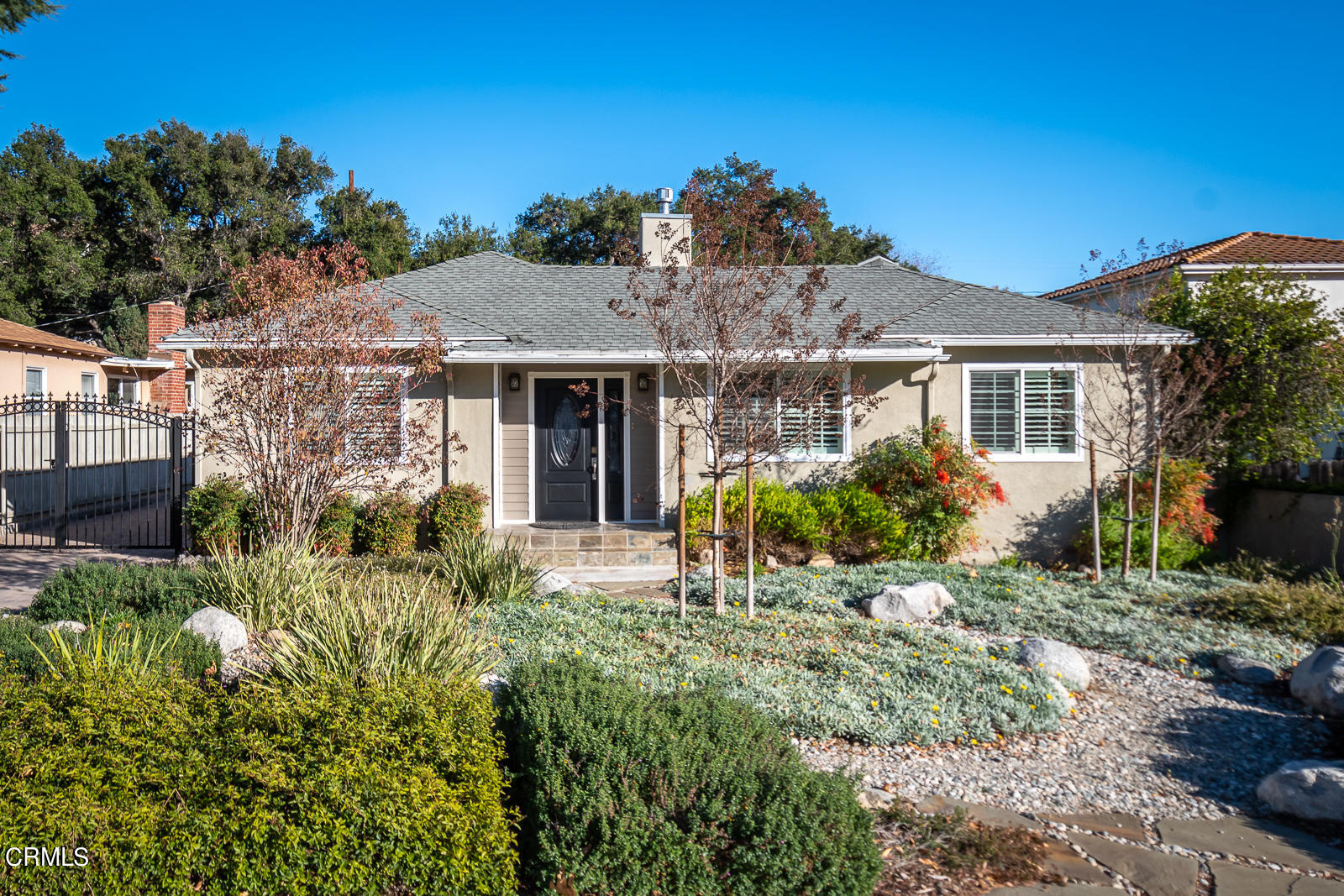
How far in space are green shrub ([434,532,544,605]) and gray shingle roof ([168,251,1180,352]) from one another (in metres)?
3.92

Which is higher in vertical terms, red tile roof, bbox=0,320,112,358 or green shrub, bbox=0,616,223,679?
red tile roof, bbox=0,320,112,358

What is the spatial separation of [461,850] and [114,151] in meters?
34.6

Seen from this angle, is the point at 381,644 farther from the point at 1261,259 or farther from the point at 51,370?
the point at 1261,259

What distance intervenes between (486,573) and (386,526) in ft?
11.6

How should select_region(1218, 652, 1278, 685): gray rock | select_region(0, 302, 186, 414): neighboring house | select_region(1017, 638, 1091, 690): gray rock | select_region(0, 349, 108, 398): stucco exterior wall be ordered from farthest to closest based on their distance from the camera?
1. select_region(0, 349, 108, 398): stucco exterior wall
2. select_region(0, 302, 186, 414): neighboring house
3. select_region(1218, 652, 1278, 685): gray rock
4. select_region(1017, 638, 1091, 690): gray rock

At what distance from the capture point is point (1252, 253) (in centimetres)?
1948

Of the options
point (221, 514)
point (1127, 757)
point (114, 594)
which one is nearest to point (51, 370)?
point (221, 514)

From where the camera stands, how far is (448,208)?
112 feet

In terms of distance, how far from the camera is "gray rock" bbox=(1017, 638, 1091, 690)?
6266mm

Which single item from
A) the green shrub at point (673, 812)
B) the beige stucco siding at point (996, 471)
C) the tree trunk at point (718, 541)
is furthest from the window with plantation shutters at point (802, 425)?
the green shrub at point (673, 812)

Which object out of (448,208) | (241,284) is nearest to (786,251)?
(241,284)

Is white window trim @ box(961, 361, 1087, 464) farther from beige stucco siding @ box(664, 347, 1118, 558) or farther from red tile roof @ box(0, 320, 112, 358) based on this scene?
red tile roof @ box(0, 320, 112, 358)

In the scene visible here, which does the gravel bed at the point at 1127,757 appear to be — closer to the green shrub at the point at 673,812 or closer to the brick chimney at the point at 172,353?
the green shrub at the point at 673,812

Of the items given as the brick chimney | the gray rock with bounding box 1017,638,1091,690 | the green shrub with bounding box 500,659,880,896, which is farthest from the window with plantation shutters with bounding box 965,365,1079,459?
the brick chimney
